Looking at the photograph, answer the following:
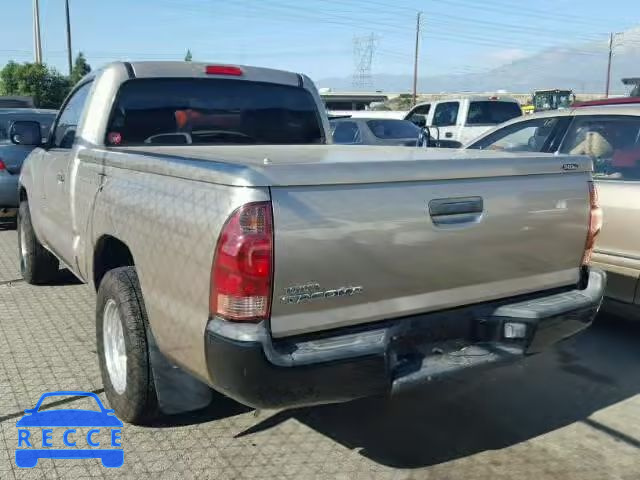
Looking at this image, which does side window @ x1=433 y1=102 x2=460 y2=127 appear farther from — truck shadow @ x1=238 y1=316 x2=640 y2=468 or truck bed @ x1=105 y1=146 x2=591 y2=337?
truck bed @ x1=105 y1=146 x2=591 y2=337

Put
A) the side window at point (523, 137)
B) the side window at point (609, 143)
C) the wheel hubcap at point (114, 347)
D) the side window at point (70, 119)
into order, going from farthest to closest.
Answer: the side window at point (523, 137), the side window at point (609, 143), the side window at point (70, 119), the wheel hubcap at point (114, 347)

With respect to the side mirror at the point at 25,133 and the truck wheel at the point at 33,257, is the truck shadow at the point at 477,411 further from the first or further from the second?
the truck wheel at the point at 33,257

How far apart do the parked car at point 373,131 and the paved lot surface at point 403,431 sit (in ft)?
33.5

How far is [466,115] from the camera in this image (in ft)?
52.1

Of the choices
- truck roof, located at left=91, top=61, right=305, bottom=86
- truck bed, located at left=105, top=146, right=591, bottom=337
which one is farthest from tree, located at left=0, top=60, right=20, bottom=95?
truck bed, located at left=105, top=146, right=591, bottom=337

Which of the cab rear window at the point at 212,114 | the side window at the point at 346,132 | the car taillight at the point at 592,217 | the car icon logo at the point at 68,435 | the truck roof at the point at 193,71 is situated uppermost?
the truck roof at the point at 193,71

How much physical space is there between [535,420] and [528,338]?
2.89 feet

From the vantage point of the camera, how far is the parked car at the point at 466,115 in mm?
15805

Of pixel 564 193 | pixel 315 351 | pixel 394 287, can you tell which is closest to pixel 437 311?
pixel 394 287

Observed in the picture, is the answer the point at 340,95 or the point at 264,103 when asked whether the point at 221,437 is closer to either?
the point at 264,103

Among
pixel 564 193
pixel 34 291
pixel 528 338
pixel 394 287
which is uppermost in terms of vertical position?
pixel 564 193

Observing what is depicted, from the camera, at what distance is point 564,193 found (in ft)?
10.8

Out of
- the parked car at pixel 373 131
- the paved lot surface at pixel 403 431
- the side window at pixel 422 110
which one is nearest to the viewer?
the paved lot surface at pixel 403 431

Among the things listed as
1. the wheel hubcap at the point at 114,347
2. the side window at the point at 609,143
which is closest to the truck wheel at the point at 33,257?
the wheel hubcap at the point at 114,347
